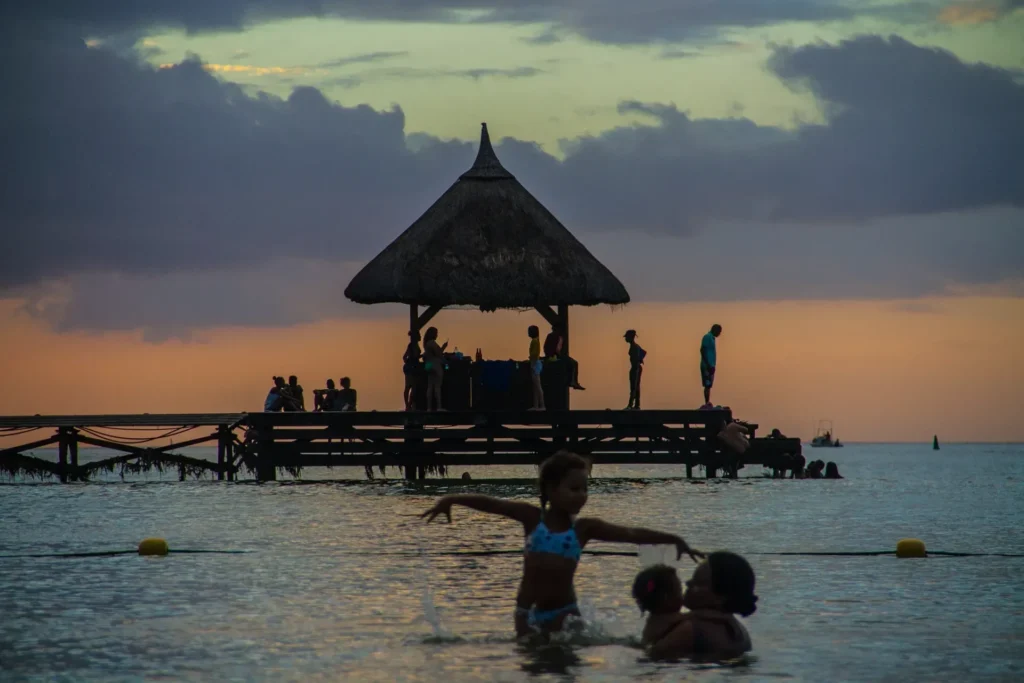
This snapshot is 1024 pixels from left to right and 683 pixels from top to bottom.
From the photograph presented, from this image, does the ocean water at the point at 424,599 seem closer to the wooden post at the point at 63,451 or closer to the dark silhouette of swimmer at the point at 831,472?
the wooden post at the point at 63,451

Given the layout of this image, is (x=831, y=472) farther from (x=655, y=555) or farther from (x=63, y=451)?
(x=655, y=555)

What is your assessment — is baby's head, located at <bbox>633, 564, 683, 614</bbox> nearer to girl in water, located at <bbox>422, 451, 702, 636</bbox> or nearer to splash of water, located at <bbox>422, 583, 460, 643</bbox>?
girl in water, located at <bbox>422, 451, 702, 636</bbox>

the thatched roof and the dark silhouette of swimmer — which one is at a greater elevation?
the thatched roof

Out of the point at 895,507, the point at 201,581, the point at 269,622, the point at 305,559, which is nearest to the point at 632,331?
the point at 895,507

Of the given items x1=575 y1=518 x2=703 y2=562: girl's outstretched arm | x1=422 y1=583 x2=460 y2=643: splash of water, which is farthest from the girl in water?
x1=422 y1=583 x2=460 y2=643: splash of water

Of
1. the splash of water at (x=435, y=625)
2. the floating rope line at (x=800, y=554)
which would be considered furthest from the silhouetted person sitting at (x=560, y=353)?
the splash of water at (x=435, y=625)

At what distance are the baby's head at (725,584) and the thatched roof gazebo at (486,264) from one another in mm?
23460

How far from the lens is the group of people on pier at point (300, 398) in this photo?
34.5 m

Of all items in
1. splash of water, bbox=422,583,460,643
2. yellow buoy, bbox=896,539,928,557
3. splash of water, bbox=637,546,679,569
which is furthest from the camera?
yellow buoy, bbox=896,539,928,557

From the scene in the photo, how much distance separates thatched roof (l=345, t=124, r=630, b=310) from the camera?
32656 mm

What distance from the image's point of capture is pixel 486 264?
32938mm

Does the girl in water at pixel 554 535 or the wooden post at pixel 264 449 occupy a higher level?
the wooden post at pixel 264 449

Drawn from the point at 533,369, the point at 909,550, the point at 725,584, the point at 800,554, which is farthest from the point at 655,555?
the point at 533,369

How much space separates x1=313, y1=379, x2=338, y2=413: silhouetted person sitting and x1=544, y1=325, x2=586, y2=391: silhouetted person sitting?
5290 mm
